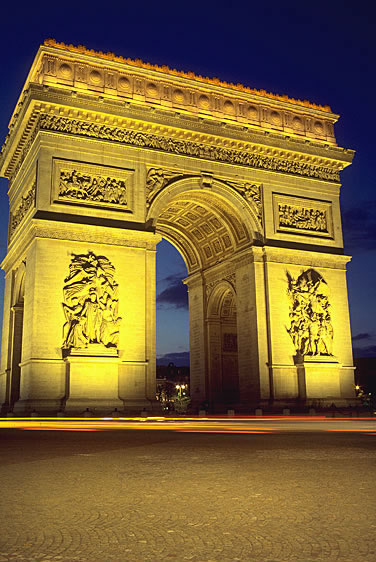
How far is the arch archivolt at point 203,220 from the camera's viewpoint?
28.1 meters

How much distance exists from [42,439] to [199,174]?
19344 millimetres

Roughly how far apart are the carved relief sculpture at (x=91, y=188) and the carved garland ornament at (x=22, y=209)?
155 centimetres

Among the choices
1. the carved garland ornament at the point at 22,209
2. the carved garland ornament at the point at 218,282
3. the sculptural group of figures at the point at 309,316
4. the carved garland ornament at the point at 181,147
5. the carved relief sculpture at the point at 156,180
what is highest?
the carved garland ornament at the point at 181,147

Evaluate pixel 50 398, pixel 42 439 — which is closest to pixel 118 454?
pixel 42 439

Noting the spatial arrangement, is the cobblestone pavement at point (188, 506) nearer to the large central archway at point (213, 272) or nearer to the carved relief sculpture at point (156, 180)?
the carved relief sculpture at point (156, 180)

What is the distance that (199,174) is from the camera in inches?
1121

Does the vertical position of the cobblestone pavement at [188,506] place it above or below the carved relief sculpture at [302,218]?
below

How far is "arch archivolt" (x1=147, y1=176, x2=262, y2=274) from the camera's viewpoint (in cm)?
2812

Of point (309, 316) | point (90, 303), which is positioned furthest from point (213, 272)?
point (90, 303)

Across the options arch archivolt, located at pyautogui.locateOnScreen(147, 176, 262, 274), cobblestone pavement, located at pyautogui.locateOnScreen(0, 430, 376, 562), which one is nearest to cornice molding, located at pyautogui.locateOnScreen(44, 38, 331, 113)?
arch archivolt, located at pyautogui.locateOnScreen(147, 176, 262, 274)

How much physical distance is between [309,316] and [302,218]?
17.6 ft

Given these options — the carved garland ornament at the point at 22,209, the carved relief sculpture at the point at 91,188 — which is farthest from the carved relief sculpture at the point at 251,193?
the carved garland ornament at the point at 22,209

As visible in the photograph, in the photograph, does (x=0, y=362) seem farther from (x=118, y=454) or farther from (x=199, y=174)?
(x=118, y=454)

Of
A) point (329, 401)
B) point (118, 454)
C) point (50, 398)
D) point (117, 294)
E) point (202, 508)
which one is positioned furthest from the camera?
point (329, 401)
